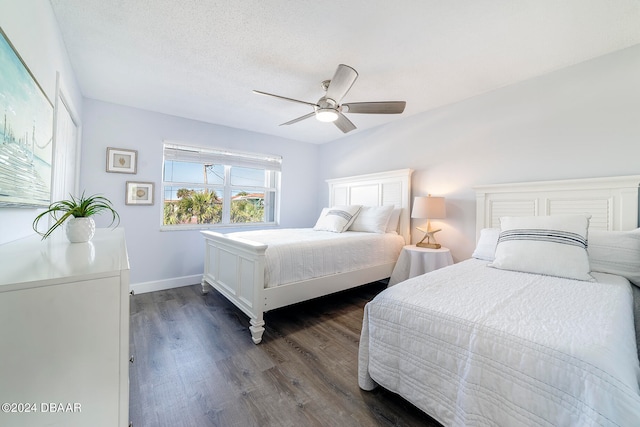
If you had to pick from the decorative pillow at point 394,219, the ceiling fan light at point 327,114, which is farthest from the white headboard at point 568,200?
the ceiling fan light at point 327,114

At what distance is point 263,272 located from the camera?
6.75 ft

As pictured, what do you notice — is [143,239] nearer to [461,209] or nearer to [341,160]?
[341,160]

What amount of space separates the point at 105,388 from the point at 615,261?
2.83 meters

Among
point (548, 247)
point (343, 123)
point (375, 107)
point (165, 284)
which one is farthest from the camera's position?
point (165, 284)

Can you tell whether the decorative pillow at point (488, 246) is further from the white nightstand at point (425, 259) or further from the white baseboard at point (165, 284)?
the white baseboard at point (165, 284)

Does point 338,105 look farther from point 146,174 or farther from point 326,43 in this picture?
point 146,174

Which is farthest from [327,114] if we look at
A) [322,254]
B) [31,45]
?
[31,45]

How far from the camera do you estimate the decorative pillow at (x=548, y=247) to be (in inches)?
64.9

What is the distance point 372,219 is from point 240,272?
1807 mm

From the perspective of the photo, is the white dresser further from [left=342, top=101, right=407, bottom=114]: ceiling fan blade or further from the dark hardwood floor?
[left=342, top=101, right=407, bottom=114]: ceiling fan blade

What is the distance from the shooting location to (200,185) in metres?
3.64

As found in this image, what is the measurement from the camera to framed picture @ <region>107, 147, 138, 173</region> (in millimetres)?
2926

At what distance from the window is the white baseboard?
70 centimetres

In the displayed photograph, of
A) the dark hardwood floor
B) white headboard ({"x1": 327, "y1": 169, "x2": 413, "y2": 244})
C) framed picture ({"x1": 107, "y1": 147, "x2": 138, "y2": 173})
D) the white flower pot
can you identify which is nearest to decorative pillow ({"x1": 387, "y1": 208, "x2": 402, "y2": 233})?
white headboard ({"x1": 327, "y1": 169, "x2": 413, "y2": 244})
